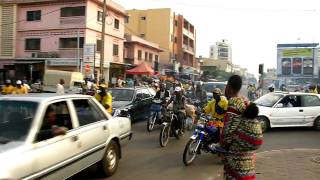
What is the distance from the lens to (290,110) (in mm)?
15086

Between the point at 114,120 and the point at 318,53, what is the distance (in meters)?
57.8

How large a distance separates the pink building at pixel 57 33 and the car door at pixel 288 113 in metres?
25.2

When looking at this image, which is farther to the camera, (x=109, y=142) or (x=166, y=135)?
(x=166, y=135)

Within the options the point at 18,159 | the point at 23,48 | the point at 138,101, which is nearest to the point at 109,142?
the point at 18,159

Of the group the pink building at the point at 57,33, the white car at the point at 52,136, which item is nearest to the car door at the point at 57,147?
the white car at the point at 52,136

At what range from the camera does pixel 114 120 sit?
7.72 metres

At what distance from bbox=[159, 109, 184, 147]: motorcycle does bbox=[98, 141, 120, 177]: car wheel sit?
329cm

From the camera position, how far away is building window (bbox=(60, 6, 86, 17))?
39169mm

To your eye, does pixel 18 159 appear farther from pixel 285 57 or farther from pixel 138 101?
pixel 285 57

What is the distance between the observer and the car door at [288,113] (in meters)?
14.9

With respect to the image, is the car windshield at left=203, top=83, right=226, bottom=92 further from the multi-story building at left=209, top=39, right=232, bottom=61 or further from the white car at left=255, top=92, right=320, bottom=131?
the multi-story building at left=209, top=39, right=232, bottom=61

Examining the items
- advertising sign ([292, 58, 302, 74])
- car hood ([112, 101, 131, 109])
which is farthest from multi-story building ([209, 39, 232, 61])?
car hood ([112, 101, 131, 109])

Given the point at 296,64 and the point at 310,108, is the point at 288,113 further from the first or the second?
the point at 296,64

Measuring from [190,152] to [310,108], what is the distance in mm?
7849
